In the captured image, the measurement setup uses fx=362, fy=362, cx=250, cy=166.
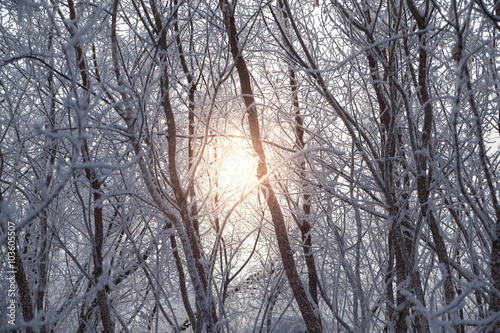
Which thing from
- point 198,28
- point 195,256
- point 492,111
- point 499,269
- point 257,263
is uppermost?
point 198,28

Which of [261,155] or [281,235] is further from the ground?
[261,155]

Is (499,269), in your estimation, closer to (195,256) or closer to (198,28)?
(195,256)

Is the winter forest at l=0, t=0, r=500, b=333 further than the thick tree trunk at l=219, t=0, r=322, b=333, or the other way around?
the thick tree trunk at l=219, t=0, r=322, b=333

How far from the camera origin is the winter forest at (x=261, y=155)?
1628 millimetres

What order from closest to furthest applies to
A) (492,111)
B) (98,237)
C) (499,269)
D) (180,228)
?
(499,269), (180,228), (492,111), (98,237)

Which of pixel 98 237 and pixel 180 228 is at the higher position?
pixel 98 237

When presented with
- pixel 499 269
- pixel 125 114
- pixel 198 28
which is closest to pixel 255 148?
pixel 125 114

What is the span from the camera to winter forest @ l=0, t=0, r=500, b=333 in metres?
1.63

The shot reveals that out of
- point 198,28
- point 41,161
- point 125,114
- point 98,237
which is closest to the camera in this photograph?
point 125,114

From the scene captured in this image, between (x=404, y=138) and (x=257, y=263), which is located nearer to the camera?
(x=404, y=138)

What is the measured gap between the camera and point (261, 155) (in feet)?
7.96

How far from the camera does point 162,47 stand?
199 cm

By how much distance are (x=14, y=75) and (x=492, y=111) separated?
498cm

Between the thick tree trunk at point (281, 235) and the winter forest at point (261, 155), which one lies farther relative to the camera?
the thick tree trunk at point (281, 235)
